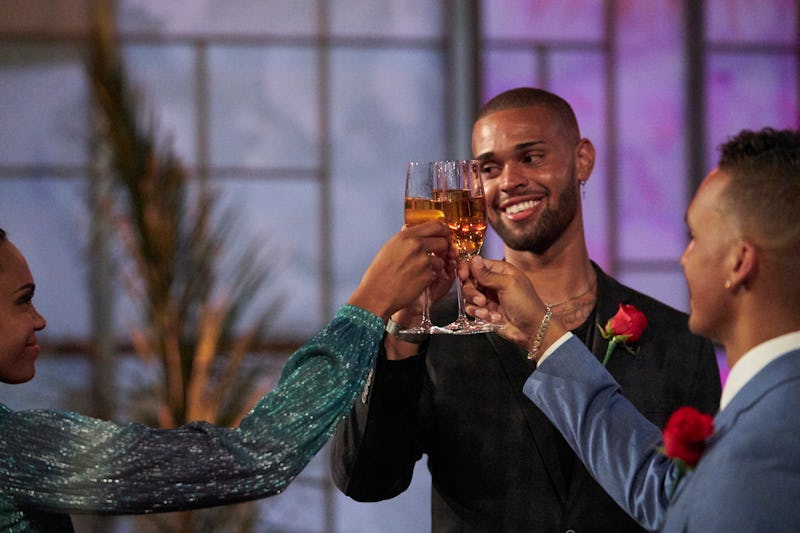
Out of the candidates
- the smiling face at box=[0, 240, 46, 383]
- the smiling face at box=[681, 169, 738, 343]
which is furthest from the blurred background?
the smiling face at box=[681, 169, 738, 343]

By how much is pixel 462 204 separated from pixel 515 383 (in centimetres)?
55

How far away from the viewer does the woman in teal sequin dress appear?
1.48 meters

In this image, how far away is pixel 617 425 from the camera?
1854mm

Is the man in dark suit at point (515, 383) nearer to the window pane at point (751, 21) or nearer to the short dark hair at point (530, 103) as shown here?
the short dark hair at point (530, 103)

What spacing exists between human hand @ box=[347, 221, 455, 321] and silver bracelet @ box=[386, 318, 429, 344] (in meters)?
0.25

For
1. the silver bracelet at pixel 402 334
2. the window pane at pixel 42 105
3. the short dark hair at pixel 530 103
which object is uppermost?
the window pane at pixel 42 105

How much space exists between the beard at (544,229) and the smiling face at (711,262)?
0.97 meters

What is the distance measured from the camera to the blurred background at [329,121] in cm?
534

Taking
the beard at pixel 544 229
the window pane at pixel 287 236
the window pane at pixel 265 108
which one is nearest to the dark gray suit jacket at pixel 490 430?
the beard at pixel 544 229

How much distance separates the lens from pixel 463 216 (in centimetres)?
193

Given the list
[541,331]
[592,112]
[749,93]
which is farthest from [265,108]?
[541,331]

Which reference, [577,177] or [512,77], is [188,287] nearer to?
[577,177]

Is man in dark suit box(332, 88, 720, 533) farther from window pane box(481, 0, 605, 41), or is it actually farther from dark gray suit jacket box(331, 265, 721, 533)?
window pane box(481, 0, 605, 41)

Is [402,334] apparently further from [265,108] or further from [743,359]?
[265,108]
